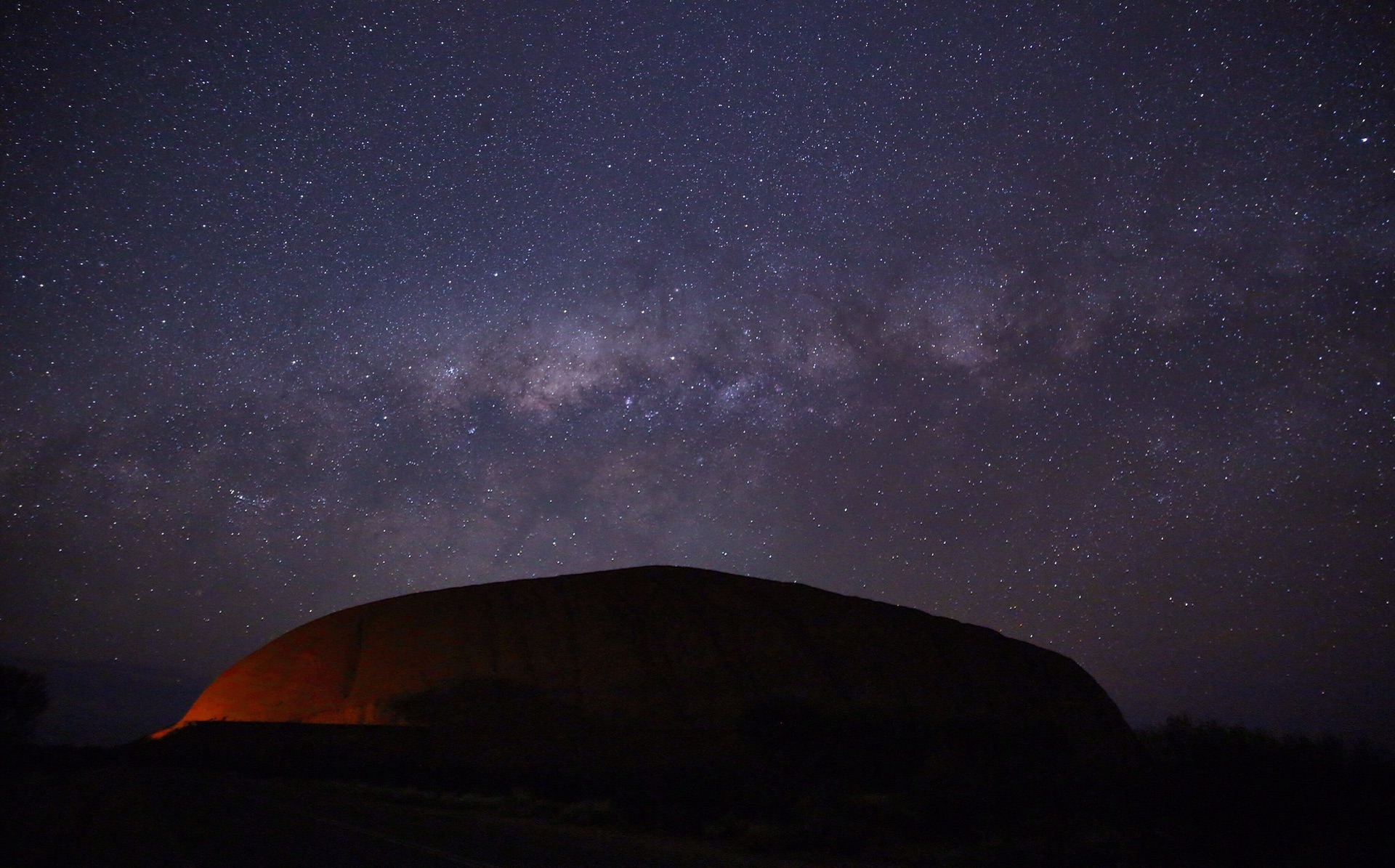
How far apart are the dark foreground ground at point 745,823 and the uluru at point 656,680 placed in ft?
22.2

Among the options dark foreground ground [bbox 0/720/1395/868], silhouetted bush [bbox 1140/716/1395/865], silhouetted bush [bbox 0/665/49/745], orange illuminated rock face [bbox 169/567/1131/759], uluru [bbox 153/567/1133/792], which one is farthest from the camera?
silhouetted bush [bbox 0/665/49/745]

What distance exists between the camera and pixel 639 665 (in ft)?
87.0

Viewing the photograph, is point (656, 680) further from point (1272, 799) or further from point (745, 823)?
point (1272, 799)

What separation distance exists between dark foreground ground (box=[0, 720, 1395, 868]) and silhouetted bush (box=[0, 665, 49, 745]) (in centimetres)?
2453

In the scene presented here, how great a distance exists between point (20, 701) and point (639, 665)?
32.4m

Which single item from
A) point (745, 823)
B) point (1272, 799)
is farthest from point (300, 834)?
point (1272, 799)

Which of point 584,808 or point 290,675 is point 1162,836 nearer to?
point 584,808

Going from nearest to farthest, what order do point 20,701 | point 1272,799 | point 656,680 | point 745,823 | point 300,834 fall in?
1. point 300,834
2. point 745,823
3. point 1272,799
4. point 656,680
5. point 20,701

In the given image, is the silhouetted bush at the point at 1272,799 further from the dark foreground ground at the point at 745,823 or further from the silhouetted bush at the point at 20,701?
the silhouetted bush at the point at 20,701

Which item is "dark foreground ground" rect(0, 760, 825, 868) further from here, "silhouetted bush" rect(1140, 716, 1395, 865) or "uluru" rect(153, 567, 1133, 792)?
"uluru" rect(153, 567, 1133, 792)

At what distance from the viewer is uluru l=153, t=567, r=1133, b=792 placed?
75.8 ft

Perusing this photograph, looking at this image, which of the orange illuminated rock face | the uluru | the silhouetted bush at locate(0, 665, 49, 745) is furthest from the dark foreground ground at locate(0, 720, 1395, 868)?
the silhouetted bush at locate(0, 665, 49, 745)

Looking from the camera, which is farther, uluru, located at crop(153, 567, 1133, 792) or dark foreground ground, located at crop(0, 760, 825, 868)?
uluru, located at crop(153, 567, 1133, 792)

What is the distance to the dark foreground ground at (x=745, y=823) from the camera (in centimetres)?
808
